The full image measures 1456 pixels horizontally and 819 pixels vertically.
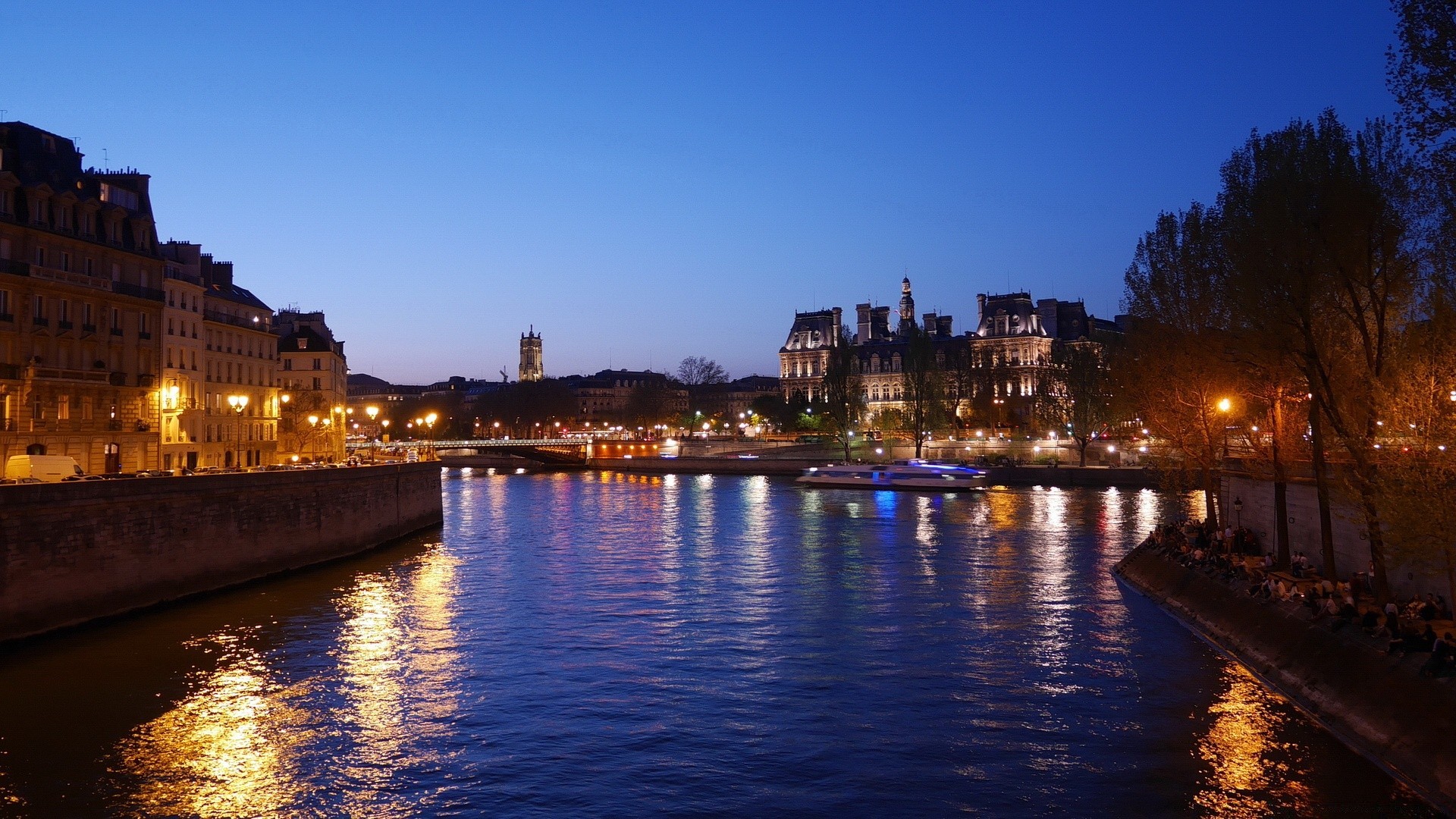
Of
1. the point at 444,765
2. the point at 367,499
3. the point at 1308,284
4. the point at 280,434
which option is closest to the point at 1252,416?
the point at 1308,284

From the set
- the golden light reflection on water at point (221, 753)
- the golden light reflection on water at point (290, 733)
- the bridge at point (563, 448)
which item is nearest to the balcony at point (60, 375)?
the golden light reflection on water at point (290, 733)

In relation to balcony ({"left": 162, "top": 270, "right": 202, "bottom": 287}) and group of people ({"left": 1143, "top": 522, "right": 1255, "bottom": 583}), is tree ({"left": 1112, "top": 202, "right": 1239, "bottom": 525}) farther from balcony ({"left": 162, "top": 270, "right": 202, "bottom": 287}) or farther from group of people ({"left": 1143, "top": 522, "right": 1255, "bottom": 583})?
balcony ({"left": 162, "top": 270, "right": 202, "bottom": 287})

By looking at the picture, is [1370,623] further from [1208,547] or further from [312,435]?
[312,435]

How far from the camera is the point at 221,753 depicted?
1742cm

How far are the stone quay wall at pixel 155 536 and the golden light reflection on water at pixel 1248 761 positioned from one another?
891 inches

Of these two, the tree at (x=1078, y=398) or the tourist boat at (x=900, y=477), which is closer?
the tourist boat at (x=900, y=477)

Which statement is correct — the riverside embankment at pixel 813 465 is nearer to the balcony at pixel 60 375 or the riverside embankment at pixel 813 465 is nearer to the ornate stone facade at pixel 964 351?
the ornate stone facade at pixel 964 351

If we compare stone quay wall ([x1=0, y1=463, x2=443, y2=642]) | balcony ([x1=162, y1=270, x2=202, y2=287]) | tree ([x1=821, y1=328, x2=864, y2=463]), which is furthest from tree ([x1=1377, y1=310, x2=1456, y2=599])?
tree ([x1=821, y1=328, x2=864, y2=463])

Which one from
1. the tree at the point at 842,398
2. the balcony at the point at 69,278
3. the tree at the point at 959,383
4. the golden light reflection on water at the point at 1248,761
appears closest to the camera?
the golden light reflection on water at the point at 1248,761

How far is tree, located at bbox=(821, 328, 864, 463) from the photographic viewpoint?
10644 centimetres

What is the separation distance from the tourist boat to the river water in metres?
46.0

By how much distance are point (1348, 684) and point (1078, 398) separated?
239 ft

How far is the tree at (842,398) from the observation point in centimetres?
10644

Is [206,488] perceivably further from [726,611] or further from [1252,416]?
[1252,416]
